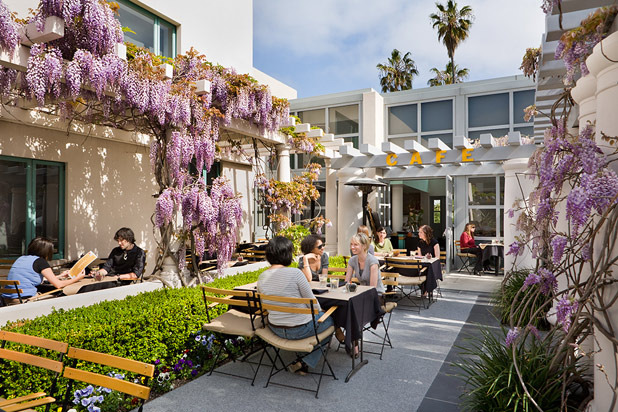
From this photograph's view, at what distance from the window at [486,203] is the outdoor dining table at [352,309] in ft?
27.1

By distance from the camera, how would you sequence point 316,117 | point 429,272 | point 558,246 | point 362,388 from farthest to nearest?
point 316,117, point 429,272, point 362,388, point 558,246

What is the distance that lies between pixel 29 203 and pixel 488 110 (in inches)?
445

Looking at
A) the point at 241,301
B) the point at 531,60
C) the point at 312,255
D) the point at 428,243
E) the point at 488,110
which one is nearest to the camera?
the point at 241,301

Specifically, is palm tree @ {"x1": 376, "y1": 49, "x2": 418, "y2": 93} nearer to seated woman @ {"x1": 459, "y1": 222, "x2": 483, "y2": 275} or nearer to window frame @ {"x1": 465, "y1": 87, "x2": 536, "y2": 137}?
window frame @ {"x1": 465, "y1": 87, "x2": 536, "y2": 137}

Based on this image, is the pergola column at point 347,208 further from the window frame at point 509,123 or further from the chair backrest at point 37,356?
the chair backrest at point 37,356

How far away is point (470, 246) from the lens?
10.8m

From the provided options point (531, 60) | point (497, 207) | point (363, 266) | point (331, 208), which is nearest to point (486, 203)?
point (497, 207)

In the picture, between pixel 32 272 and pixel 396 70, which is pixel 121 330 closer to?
pixel 32 272

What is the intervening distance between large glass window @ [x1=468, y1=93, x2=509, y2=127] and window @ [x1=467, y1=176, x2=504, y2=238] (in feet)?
5.62

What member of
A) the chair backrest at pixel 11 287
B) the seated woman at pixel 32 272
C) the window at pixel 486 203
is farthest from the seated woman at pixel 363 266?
the window at pixel 486 203

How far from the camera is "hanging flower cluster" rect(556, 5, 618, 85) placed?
8.96 feet

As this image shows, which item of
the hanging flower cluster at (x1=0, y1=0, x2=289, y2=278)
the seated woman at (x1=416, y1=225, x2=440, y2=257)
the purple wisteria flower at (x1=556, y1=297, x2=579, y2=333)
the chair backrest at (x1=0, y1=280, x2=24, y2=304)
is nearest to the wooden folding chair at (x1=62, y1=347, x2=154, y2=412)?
the purple wisteria flower at (x1=556, y1=297, x2=579, y2=333)

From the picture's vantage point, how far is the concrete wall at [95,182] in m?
6.49

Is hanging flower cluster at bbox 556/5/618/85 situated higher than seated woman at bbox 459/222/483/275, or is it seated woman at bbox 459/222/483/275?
hanging flower cluster at bbox 556/5/618/85
